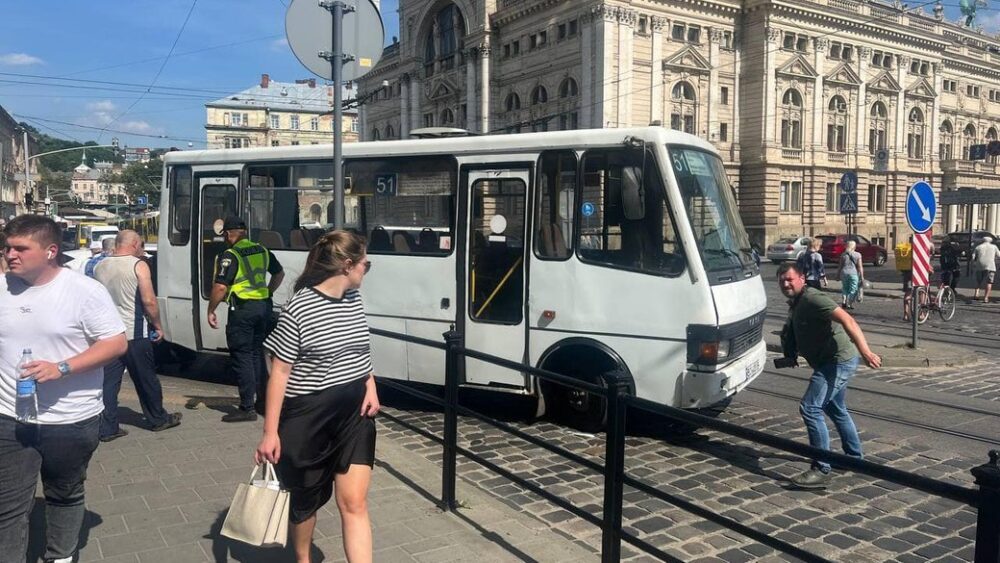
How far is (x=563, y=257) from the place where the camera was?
287 inches

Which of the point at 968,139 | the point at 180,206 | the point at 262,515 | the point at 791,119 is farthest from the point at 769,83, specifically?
the point at 262,515

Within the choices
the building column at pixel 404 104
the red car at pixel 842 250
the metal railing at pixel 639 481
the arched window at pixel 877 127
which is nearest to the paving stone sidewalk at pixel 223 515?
the metal railing at pixel 639 481

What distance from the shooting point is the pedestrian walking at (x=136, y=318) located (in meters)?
6.82

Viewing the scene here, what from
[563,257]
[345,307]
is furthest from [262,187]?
[345,307]

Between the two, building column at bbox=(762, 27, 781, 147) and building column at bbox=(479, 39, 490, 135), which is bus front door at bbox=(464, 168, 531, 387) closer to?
building column at bbox=(762, 27, 781, 147)

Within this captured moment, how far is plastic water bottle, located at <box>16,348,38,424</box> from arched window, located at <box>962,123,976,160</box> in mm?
81678

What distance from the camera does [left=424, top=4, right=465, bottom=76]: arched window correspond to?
65.5m

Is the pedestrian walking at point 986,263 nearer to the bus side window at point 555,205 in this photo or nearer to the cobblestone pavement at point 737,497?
the cobblestone pavement at point 737,497

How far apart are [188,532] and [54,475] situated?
3.46 feet

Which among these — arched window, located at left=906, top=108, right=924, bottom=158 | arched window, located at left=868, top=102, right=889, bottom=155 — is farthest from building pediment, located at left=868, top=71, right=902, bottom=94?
arched window, located at left=906, top=108, right=924, bottom=158

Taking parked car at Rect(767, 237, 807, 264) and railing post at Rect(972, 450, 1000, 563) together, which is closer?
railing post at Rect(972, 450, 1000, 563)

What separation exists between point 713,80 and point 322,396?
56.5 metres

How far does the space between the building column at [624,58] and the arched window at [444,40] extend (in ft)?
57.0

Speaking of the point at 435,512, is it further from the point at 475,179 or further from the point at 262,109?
the point at 262,109
